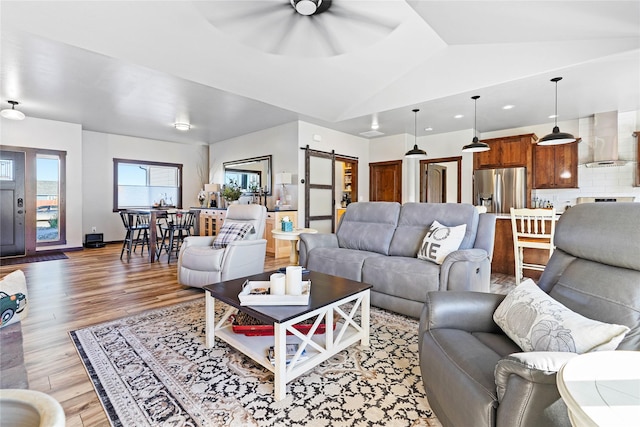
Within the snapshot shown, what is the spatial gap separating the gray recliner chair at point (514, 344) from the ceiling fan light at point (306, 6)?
2486mm

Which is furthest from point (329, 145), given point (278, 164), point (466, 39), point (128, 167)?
point (128, 167)

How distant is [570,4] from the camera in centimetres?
258

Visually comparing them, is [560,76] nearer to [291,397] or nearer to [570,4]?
[570,4]

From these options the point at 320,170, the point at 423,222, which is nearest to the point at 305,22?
the point at 423,222

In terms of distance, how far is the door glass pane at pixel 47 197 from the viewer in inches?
231

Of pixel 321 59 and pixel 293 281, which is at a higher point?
pixel 321 59

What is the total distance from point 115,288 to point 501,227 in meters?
5.12

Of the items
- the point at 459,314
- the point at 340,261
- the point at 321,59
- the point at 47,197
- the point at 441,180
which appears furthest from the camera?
the point at 441,180

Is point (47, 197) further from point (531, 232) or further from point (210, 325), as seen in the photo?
point (531, 232)

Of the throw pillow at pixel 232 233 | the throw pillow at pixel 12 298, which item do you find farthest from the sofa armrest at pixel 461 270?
the throw pillow at pixel 12 298

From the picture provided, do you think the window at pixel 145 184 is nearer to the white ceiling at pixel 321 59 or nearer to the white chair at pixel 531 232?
the white ceiling at pixel 321 59

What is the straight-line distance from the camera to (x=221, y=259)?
3238 millimetres

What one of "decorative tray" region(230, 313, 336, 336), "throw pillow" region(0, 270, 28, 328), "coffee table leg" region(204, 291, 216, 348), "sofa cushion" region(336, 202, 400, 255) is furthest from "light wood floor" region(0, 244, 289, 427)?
"sofa cushion" region(336, 202, 400, 255)

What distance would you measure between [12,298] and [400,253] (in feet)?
9.40
